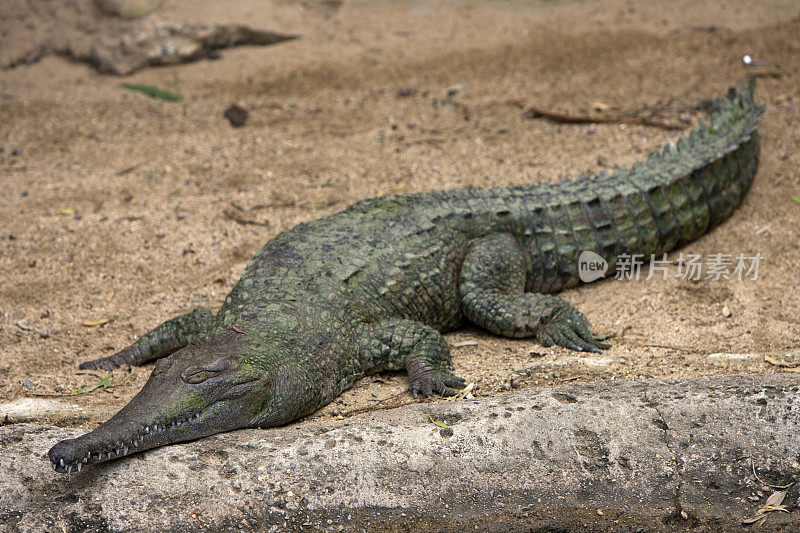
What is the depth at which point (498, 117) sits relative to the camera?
8000mm

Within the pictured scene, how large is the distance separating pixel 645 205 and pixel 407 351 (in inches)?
95.4

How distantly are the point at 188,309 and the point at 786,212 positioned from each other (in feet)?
16.5

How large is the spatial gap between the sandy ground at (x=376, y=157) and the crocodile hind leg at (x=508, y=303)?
0.51 ft

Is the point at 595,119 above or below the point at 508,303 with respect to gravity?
above

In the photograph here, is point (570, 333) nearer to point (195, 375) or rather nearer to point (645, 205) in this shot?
point (645, 205)

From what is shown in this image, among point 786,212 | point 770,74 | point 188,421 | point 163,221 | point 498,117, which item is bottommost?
point 188,421

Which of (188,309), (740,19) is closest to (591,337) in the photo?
(188,309)

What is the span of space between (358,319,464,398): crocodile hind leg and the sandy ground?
0.15m

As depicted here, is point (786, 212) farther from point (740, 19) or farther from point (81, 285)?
point (81, 285)

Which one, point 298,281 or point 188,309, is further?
point 188,309

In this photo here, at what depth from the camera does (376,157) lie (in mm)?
7441

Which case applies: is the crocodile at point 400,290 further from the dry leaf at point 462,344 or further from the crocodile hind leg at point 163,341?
the dry leaf at point 462,344

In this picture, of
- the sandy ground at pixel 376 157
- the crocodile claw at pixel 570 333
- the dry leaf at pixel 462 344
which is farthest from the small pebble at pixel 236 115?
the crocodile claw at pixel 570 333

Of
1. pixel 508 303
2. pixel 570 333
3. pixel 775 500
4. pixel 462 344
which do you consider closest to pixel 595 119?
pixel 508 303
